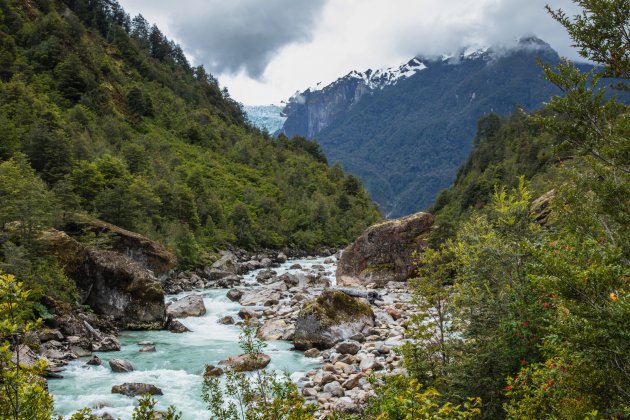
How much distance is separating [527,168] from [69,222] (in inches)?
2651

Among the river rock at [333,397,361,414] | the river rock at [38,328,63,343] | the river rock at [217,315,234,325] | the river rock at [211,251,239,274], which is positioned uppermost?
the river rock at [211,251,239,274]

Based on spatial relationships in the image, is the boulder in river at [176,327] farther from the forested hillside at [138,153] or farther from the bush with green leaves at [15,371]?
the bush with green leaves at [15,371]

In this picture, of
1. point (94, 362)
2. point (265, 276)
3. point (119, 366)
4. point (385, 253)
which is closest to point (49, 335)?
point (94, 362)

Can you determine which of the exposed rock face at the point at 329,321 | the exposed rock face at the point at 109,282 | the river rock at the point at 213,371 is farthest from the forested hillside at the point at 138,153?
the exposed rock face at the point at 329,321

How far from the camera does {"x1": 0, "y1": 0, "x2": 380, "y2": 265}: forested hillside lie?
3150cm

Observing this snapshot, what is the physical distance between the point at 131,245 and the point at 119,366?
13064 millimetres

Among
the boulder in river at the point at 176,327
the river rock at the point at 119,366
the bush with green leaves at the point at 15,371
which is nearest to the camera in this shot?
the bush with green leaves at the point at 15,371

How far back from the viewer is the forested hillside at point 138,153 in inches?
1240

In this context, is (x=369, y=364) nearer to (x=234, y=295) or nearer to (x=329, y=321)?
(x=329, y=321)

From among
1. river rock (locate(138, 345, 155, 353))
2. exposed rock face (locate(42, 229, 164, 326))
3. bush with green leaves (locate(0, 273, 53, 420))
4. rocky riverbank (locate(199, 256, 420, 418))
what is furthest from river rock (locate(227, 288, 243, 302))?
bush with green leaves (locate(0, 273, 53, 420))

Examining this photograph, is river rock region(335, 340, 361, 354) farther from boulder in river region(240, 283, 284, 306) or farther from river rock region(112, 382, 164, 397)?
boulder in river region(240, 283, 284, 306)

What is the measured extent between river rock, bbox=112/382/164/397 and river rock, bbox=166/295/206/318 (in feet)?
35.4

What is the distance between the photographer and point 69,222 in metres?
24.8

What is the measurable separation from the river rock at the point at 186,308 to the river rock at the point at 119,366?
28.0 ft
